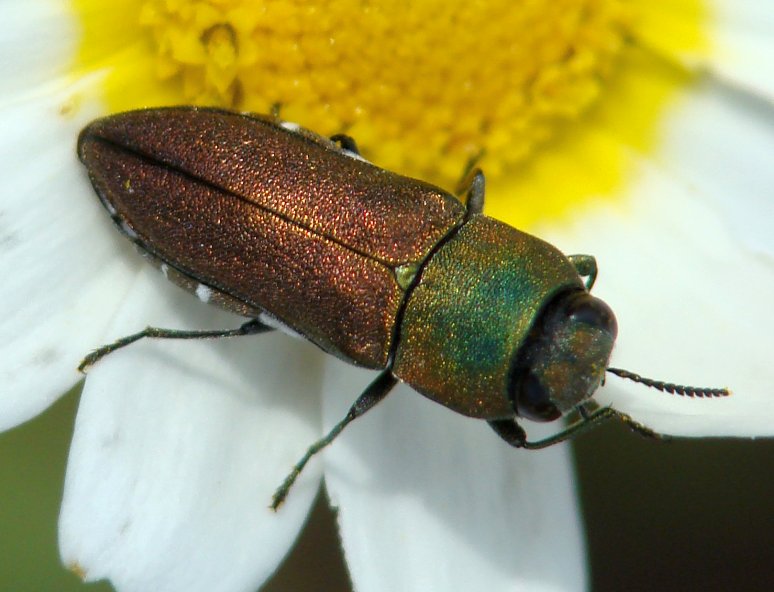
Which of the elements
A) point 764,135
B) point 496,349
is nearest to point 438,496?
point 496,349

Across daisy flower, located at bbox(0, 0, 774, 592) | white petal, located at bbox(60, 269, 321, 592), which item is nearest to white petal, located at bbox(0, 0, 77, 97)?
daisy flower, located at bbox(0, 0, 774, 592)

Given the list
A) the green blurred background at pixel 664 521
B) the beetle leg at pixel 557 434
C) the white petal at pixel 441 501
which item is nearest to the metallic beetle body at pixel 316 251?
the beetle leg at pixel 557 434

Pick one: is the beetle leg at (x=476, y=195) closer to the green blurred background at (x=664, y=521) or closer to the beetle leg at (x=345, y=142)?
the beetle leg at (x=345, y=142)

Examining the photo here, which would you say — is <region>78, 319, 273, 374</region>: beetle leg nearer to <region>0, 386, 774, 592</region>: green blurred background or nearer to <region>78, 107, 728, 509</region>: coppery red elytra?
<region>78, 107, 728, 509</region>: coppery red elytra

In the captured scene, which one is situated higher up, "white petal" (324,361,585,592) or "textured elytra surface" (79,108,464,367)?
"textured elytra surface" (79,108,464,367)

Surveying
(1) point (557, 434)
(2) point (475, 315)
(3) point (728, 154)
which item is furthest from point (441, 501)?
(3) point (728, 154)

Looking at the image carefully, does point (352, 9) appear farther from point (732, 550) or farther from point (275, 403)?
point (732, 550)

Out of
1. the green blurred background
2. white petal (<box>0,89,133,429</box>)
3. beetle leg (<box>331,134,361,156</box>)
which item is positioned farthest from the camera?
the green blurred background
